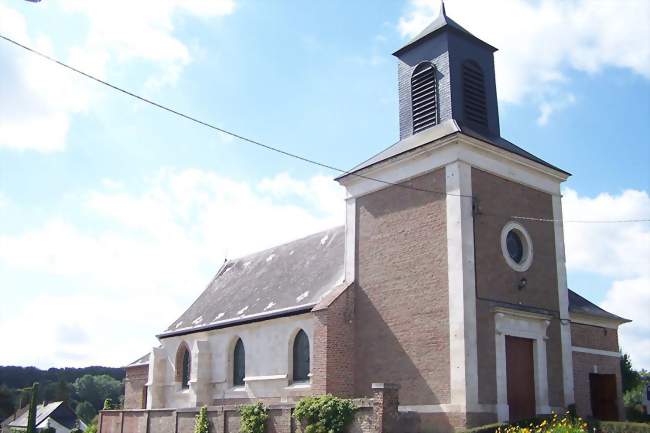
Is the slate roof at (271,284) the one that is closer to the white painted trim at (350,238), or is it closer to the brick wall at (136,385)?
the white painted trim at (350,238)

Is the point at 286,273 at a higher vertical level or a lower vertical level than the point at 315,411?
higher

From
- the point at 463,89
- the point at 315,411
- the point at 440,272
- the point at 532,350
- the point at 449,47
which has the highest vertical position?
the point at 449,47

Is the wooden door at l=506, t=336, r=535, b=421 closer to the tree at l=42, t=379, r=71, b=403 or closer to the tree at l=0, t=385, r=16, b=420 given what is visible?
the tree at l=0, t=385, r=16, b=420

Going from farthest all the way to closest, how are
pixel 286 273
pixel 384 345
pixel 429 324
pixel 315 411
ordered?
pixel 286 273 → pixel 384 345 → pixel 429 324 → pixel 315 411

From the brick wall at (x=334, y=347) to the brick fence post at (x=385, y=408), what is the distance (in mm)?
4251

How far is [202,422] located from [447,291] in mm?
9225

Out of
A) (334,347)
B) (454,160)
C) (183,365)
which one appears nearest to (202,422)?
(334,347)

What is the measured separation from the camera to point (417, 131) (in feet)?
68.9

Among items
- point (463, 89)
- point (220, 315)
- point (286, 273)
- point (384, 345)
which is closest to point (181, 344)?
point (220, 315)

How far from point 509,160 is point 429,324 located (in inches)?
221

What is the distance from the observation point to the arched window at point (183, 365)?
28.5m

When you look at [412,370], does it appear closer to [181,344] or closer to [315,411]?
[315,411]

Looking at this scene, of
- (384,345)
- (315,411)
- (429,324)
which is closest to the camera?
(315,411)

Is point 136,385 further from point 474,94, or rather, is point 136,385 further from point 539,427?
point 539,427
